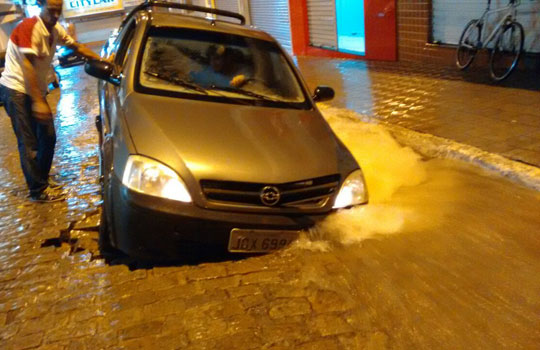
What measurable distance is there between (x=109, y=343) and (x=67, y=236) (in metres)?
1.74

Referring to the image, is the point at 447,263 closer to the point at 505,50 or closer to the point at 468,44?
the point at 505,50

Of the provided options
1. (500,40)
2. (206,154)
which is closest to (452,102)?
(500,40)

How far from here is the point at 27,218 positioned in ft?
16.0

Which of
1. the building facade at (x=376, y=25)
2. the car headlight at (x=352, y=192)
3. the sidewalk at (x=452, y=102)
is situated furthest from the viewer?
the building facade at (x=376, y=25)

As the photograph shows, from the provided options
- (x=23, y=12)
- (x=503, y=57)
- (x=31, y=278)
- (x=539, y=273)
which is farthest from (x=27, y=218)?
(x=23, y=12)

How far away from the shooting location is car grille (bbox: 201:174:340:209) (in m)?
3.34

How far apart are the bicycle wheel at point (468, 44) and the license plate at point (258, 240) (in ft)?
23.2

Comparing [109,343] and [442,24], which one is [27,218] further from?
[442,24]

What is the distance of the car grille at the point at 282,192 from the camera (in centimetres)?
334

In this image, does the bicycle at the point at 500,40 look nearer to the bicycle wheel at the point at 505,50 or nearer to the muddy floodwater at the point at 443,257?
the bicycle wheel at the point at 505,50

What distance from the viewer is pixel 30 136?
17.4ft

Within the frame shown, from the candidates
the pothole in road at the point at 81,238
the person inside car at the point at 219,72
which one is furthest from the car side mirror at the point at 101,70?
the pothole in road at the point at 81,238

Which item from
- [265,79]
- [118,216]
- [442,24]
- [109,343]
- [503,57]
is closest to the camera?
[109,343]

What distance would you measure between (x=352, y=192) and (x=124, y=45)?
9.12 ft
